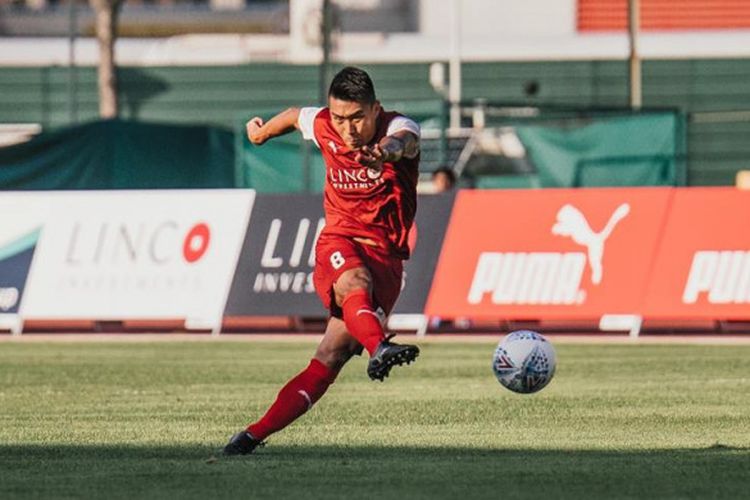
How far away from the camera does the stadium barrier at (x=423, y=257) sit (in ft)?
74.5

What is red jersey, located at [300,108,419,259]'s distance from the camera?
11.3 m

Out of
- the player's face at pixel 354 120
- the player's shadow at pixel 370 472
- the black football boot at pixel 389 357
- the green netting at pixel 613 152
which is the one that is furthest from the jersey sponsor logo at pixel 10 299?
the black football boot at pixel 389 357

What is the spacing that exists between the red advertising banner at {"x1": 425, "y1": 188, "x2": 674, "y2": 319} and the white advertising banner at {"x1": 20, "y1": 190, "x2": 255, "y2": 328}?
2.54 meters

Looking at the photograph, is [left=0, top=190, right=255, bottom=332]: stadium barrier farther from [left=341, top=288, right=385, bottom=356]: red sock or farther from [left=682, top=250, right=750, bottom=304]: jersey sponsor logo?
[left=341, top=288, right=385, bottom=356]: red sock

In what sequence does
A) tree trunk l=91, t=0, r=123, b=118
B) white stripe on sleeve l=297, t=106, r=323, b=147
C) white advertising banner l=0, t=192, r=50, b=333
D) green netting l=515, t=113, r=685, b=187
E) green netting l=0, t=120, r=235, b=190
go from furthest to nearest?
tree trunk l=91, t=0, r=123, b=118, green netting l=515, t=113, r=685, b=187, green netting l=0, t=120, r=235, b=190, white advertising banner l=0, t=192, r=50, b=333, white stripe on sleeve l=297, t=106, r=323, b=147

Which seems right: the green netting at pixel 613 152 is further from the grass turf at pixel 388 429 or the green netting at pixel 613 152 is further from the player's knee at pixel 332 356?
the player's knee at pixel 332 356

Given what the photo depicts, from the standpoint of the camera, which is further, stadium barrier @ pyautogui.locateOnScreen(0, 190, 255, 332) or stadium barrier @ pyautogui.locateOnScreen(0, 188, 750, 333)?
stadium barrier @ pyautogui.locateOnScreen(0, 190, 255, 332)

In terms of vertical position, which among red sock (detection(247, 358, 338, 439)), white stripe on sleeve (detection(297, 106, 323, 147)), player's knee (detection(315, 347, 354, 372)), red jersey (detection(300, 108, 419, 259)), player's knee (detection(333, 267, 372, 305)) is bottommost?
red sock (detection(247, 358, 338, 439))

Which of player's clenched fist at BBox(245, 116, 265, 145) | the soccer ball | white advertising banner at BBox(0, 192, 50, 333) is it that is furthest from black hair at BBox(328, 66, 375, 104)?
white advertising banner at BBox(0, 192, 50, 333)

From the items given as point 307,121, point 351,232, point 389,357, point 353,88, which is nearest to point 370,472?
point 389,357

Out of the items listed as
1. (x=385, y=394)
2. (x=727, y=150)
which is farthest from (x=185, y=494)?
(x=727, y=150)

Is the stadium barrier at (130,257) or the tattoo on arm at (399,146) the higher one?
the tattoo on arm at (399,146)

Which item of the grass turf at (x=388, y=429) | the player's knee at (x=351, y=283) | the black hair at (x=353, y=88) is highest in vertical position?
the black hair at (x=353, y=88)

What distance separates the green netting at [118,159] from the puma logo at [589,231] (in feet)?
30.1
